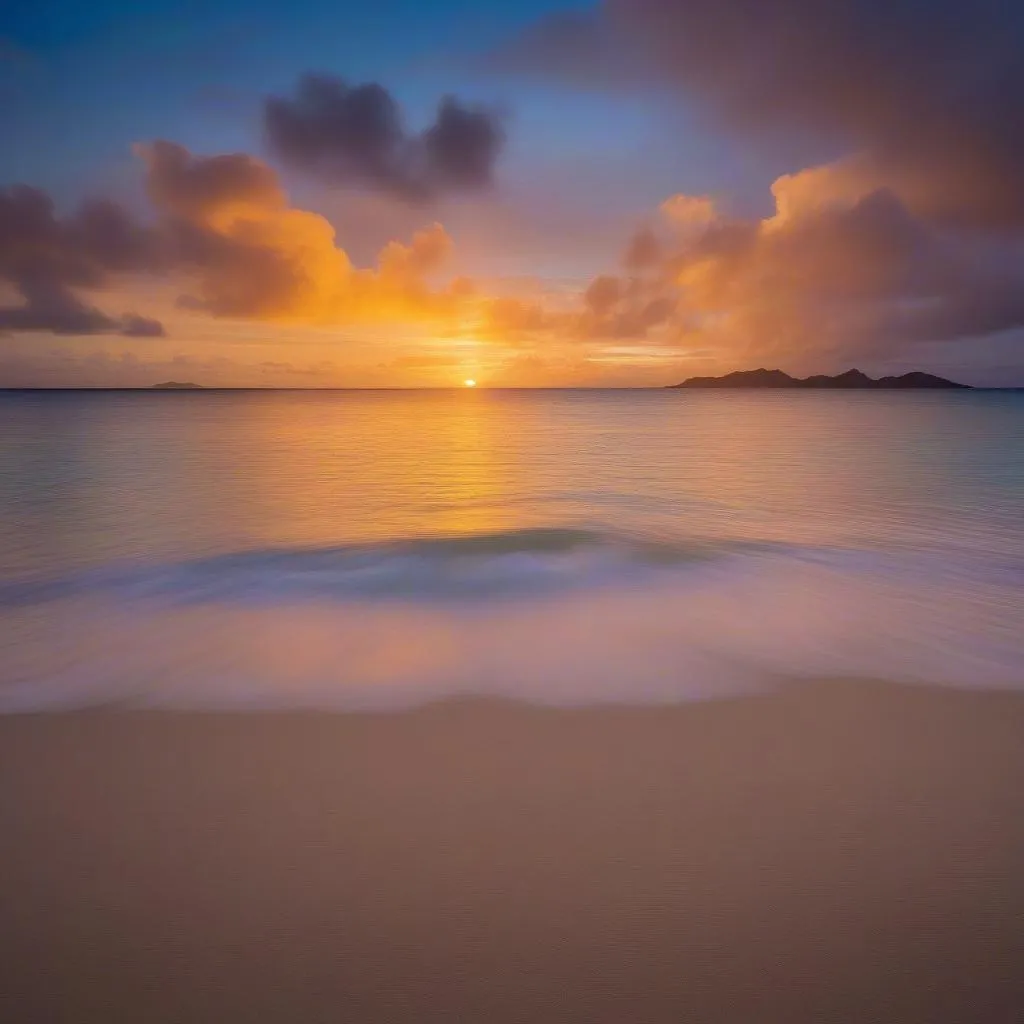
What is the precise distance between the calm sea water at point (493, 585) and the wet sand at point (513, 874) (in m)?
1.14

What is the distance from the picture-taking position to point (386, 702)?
575 cm

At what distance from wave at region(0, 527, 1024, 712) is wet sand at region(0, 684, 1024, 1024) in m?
0.98

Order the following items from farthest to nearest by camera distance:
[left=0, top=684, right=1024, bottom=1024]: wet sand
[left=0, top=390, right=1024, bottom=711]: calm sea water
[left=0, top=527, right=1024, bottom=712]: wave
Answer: [left=0, top=390, right=1024, bottom=711]: calm sea water
[left=0, top=527, right=1024, bottom=712]: wave
[left=0, top=684, right=1024, bottom=1024]: wet sand

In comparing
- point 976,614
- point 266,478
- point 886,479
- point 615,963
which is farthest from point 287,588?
point 886,479

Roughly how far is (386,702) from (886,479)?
22370 mm

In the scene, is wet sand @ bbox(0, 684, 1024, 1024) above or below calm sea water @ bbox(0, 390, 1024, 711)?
above

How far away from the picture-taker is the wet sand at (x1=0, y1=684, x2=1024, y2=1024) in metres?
2.94

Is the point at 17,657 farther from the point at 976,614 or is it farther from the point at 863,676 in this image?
the point at 976,614

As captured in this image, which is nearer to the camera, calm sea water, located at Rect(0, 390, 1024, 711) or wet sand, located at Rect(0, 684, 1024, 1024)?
wet sand, located at Rect(0, 684, 1024, 1024)

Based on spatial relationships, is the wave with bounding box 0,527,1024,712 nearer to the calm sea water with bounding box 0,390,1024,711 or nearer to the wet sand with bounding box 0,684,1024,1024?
the calm sea water with bounding box 0,390,1024,711

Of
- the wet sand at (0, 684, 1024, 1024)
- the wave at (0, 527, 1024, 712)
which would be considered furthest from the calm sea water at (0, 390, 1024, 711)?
the wet sand at (0, 684, 1024, 1024)

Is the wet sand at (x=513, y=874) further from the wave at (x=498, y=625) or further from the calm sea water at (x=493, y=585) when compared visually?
the calm sea water at (x=493, y=585)

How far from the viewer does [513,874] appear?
11.6ft

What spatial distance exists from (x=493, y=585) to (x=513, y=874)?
6.44 m
